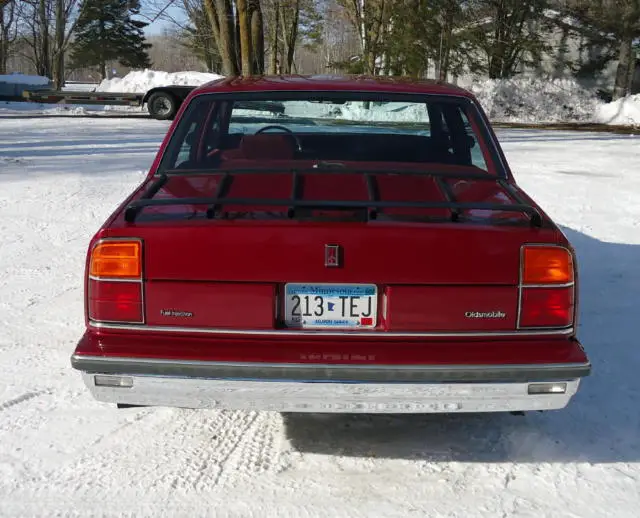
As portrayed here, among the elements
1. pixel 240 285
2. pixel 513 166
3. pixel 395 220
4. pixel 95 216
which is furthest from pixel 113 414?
pixel 513 166

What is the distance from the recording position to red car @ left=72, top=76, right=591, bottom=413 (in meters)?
2.41

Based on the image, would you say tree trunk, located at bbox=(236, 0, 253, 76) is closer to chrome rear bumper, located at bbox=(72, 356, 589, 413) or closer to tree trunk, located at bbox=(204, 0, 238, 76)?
tree trunk, located at bbox=(204, 0, 238, 76)

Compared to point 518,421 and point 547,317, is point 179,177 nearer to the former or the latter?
point 547,317

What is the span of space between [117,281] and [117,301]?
0.08 m

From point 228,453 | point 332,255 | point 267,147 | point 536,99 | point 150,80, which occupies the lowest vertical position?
point 228,453

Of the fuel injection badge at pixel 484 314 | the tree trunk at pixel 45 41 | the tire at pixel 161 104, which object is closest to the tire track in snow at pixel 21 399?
the fuel injection badge at pixel 484 314

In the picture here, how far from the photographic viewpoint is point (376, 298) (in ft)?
8.14

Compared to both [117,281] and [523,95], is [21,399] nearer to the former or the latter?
[117,281]

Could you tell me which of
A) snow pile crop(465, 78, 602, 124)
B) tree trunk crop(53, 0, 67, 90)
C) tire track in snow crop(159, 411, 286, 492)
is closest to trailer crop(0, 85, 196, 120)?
snow pile crop(465, 78, 602, 124)

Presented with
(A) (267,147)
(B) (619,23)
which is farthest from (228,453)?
(B) (619,23)

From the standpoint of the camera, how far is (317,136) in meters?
3.92

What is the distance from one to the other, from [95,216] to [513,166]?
670 centimetres

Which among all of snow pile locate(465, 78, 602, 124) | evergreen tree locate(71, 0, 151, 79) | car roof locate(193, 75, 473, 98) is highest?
evergreen tree locate(71, 0, 151, 79)

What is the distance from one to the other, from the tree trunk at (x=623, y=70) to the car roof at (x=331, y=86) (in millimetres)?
29148
